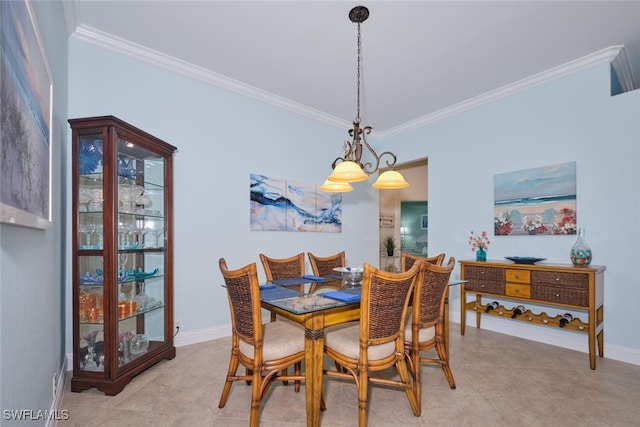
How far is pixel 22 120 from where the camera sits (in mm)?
1156

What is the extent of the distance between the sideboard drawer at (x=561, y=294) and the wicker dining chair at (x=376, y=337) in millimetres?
1887

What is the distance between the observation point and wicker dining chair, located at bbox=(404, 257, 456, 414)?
6.63 feet

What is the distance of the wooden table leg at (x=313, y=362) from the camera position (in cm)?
171

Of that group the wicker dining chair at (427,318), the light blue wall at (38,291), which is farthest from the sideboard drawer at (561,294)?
the light blue wall at (38,291)

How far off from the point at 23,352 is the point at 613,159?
452cm

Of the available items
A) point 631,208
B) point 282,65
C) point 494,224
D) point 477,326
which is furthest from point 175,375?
point 631,208

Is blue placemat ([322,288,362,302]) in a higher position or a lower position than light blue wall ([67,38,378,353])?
lower

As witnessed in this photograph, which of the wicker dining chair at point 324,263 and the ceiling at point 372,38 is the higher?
the ceiling at point 372,38

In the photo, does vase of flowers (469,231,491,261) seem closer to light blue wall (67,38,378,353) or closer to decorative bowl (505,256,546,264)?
decorative bowl (505,256,546,264)

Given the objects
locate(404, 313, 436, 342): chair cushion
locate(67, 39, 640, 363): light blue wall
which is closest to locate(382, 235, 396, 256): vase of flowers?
locate(67, 39, 640, 363): light blue wall

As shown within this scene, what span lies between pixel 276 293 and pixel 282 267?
80 cm

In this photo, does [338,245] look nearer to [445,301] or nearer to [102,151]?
[445,301]

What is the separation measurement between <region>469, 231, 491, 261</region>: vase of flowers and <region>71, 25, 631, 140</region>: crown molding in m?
1.68

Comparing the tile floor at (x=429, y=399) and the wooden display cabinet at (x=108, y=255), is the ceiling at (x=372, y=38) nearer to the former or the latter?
the wooden display cabinet at (x=108, y=255)
